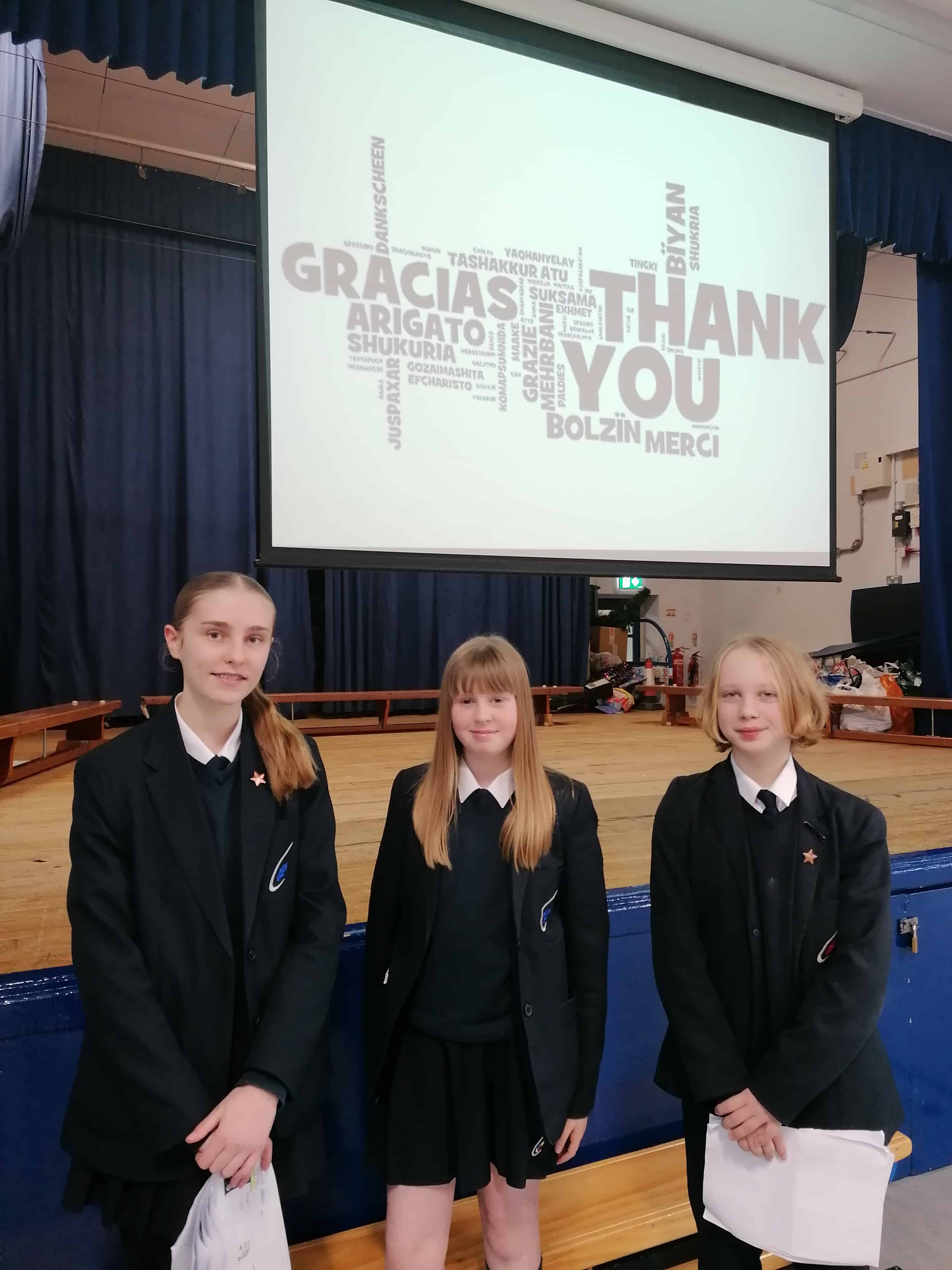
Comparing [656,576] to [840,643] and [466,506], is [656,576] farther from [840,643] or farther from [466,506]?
[840,643]

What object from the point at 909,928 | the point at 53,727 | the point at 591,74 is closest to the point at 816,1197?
the point at 909,928

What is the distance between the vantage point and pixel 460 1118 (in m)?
1.06

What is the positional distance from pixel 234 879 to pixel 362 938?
0.37 m

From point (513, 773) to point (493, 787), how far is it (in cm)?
3

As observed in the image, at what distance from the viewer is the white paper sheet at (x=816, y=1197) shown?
1.03 m

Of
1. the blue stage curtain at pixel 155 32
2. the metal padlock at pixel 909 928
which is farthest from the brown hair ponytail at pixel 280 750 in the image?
the blue stage curtain at pixel 155 32

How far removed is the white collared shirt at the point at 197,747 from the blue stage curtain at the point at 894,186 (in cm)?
282

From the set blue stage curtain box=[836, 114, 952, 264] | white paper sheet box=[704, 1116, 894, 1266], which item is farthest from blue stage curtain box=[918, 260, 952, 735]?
white paper sheet box=[704, 1116, 894, 1266]

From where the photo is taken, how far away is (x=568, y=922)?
112cm

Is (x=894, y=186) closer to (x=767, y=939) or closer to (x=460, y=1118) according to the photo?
(x=767, y=939)

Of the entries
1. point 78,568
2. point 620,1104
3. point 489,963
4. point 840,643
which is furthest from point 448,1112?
point 840,643

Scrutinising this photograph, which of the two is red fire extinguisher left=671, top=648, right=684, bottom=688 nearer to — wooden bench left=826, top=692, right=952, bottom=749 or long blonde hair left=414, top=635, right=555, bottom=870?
wooden bench left=826, top=692, right=952, bottom=749

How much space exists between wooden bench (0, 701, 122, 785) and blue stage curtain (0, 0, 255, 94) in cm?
203

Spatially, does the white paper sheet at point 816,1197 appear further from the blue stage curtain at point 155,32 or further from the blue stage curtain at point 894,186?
the blue stage curtain at point 894,186
